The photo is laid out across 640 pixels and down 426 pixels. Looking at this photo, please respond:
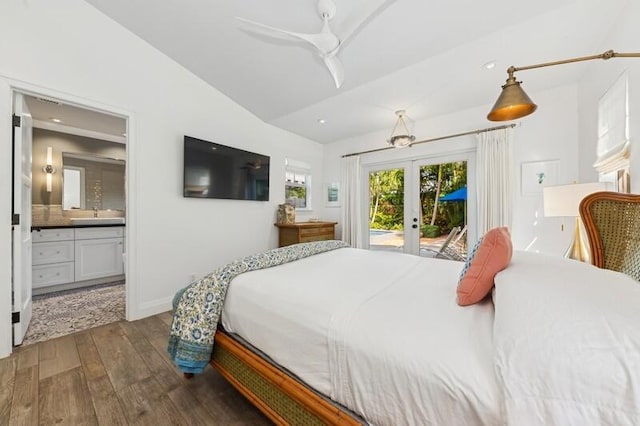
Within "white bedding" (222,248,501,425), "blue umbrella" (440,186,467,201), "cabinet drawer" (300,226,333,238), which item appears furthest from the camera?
"cabinet drawer" (300,226,333,238)

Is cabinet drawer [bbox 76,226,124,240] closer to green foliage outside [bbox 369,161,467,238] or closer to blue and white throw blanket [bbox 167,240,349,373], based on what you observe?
blue and white throw blanket [bbox 167,240,349,373]

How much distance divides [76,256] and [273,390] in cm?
393

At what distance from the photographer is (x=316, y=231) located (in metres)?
4.28

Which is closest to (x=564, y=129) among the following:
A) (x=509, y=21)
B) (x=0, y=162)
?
(x=509, y=21)

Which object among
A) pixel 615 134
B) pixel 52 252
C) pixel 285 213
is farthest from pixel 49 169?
pixel 615 134

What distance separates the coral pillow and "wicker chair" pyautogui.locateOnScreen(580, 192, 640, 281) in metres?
0.65

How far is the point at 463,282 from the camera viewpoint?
3.87 ft

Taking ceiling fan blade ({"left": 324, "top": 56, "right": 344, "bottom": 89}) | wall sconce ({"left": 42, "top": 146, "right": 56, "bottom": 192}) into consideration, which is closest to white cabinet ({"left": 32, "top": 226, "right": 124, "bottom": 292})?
wall sconce ({"left": 42, "top": 146, "right": 56, "bottom": 192})

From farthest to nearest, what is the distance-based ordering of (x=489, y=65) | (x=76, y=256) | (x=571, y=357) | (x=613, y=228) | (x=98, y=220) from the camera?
1. (x=98, y=220)
2. (x=76, y=256)
3. (x=489, y=65)
4. (x=613, y=228)
5. (x=571, y=357)

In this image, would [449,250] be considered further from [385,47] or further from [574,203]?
[385,47]

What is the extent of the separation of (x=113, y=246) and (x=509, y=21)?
5.46 m

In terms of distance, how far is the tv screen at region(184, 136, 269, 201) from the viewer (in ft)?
9.96

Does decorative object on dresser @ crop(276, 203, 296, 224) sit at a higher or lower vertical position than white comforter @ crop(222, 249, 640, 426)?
higher

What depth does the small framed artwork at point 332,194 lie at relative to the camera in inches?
195
